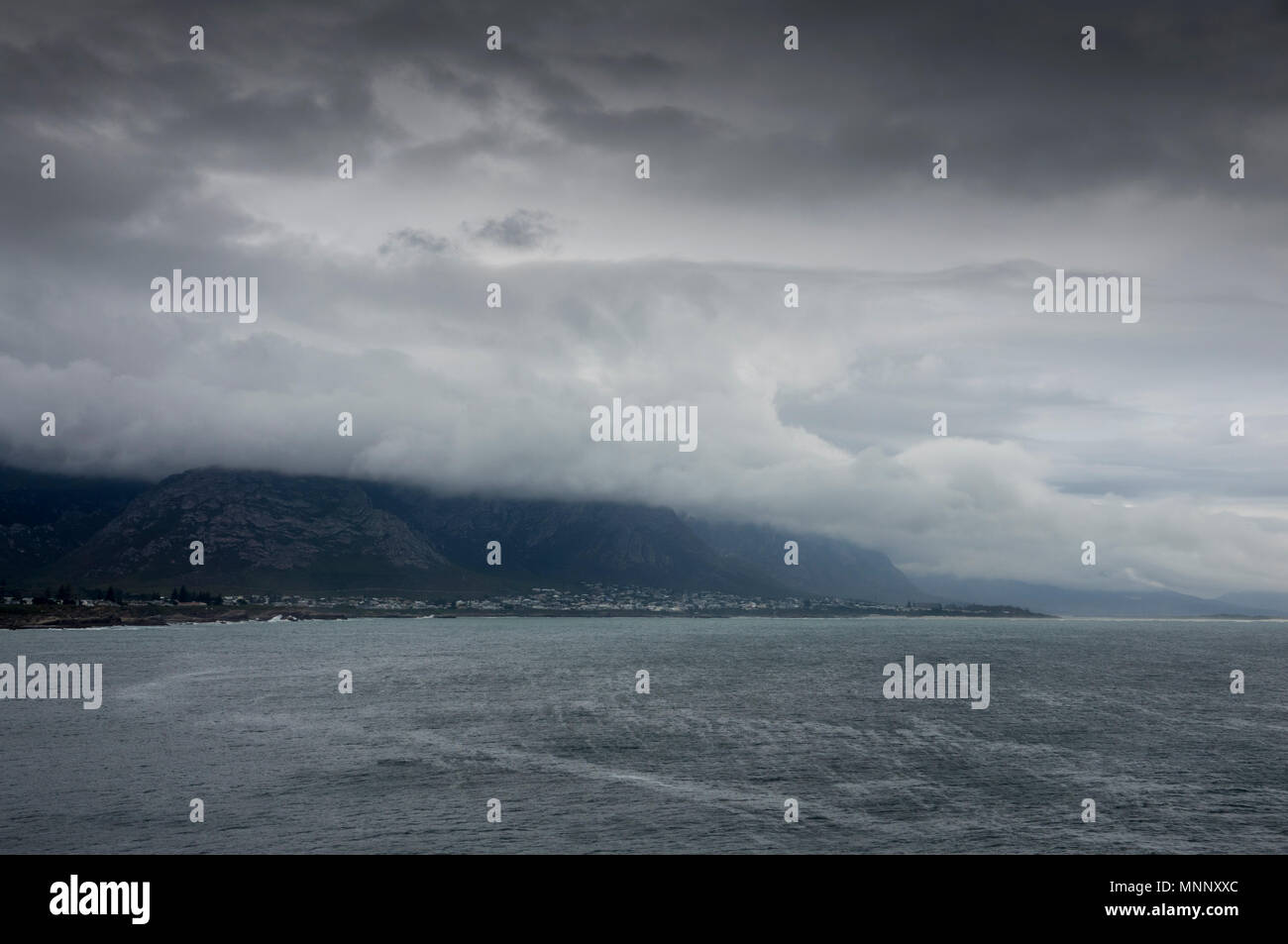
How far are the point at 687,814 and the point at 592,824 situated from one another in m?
8.07

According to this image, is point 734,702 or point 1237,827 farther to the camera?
point 734,702

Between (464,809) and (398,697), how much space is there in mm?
79679

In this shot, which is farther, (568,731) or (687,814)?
(568,731)

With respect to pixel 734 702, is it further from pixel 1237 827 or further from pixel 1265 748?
pixel 1237 827

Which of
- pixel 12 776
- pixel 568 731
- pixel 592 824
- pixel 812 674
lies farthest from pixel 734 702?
pixel 12 776

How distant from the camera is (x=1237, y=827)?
2724 inches
